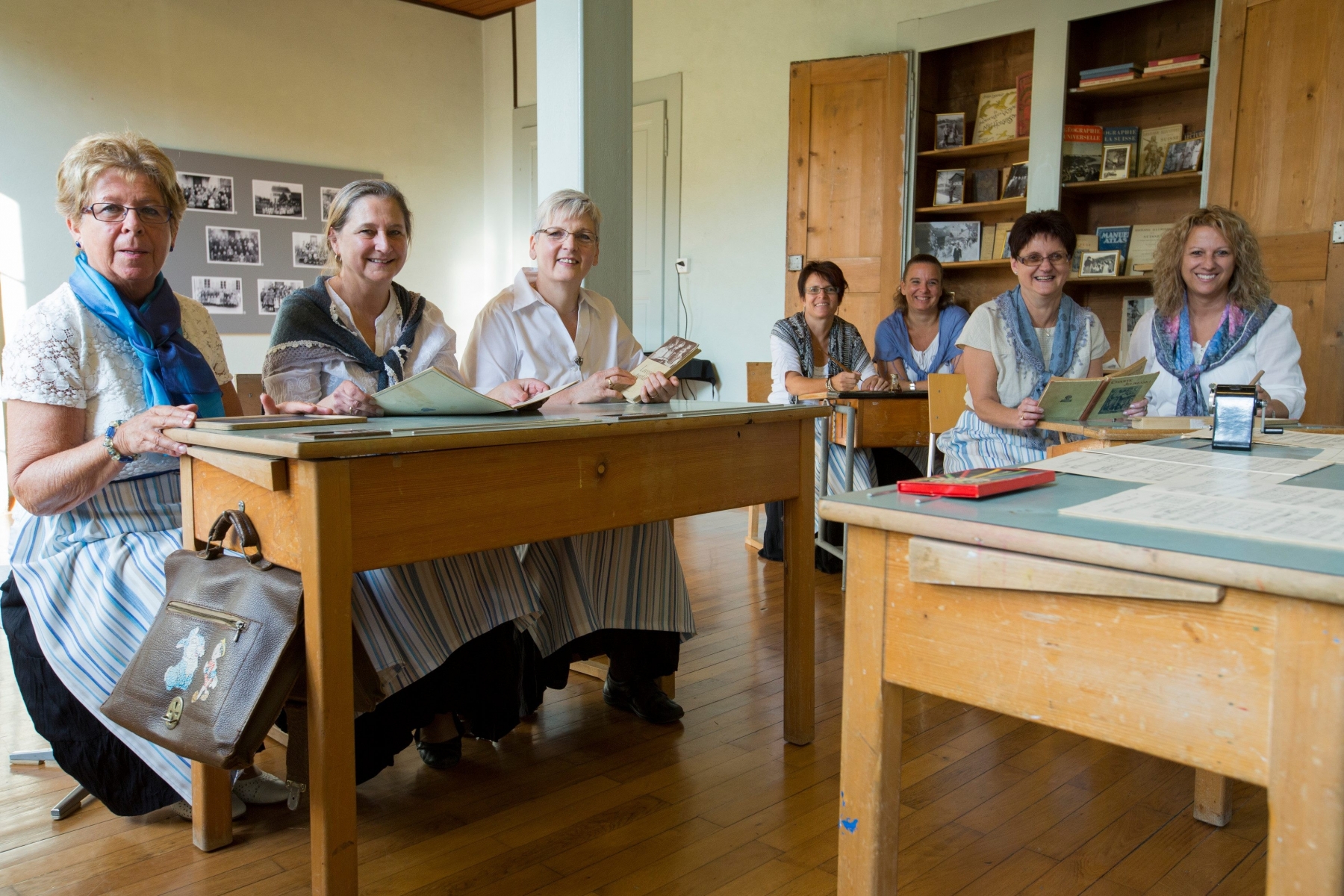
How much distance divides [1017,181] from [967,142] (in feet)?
1.81

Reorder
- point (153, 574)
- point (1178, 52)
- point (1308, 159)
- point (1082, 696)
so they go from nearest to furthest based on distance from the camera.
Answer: point (1082, 696) < point (153, 574) < point (1308, 159) < point (1178, 52)

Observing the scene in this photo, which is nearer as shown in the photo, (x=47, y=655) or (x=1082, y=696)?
(x=1082, y=696)

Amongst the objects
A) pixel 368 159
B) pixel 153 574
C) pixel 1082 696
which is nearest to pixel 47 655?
pixel 153 574

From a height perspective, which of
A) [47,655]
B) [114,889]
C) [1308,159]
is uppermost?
[1308,159]

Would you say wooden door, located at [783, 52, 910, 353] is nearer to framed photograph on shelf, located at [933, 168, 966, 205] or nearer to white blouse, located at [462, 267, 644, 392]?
framed photograph on shelf, located at [933, 168, 966, 205]

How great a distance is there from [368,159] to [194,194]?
1.33m

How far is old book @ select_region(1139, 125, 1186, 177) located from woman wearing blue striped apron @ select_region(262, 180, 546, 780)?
4.19 metres

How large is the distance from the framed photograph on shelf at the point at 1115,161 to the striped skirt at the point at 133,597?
4435mm

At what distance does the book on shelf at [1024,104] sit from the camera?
5.34m

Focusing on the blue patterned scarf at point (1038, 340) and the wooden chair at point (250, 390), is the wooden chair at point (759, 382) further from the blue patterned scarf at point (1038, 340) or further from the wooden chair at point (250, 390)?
the wooden chair at point (250, 390)

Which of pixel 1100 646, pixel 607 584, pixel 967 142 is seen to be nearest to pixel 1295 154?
pixel 967 142

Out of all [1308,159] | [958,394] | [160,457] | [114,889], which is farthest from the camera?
[1308,159]

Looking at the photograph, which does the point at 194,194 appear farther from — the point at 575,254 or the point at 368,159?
the point at 575,254

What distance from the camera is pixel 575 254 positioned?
8.55 ft
